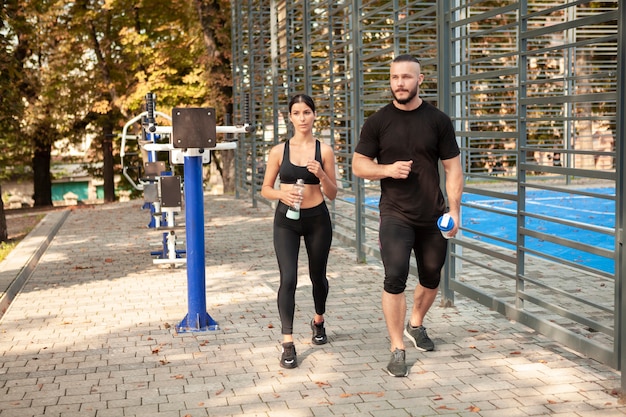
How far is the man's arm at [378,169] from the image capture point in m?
5.47

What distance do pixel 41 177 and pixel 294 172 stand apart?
29476 mm

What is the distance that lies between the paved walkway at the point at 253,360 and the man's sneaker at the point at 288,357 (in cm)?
7

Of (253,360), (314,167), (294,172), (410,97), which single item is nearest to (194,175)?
(294,172)

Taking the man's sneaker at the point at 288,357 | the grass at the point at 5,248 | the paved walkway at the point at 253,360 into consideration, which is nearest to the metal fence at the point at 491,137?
the paved walkway at the point at 253,360

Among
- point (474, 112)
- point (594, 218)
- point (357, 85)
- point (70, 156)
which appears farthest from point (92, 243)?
point (70, 156)

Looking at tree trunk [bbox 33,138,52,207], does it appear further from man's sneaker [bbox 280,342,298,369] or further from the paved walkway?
man's sneaker [bbox 280,342,298,369]

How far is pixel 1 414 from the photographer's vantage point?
204 inches

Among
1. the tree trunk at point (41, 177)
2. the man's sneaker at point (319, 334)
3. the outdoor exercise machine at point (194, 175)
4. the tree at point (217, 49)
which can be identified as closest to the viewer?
the man's sneaker at point (319, 334)

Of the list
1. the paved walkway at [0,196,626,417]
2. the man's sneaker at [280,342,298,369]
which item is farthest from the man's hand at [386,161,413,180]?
the man's sneaker at [280,342,298,369]

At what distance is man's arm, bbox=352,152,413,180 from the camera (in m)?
5.47

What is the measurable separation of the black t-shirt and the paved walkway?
1.07 m

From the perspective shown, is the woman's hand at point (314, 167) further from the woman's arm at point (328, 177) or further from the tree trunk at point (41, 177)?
the tree trunk at point (41, 177)

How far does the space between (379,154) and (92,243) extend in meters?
8.44

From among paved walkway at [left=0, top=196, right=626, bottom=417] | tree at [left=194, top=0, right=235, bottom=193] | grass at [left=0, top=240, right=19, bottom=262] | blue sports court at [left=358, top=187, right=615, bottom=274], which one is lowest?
blue sports court at [left=358, top=187, right=615, bottom=274]
